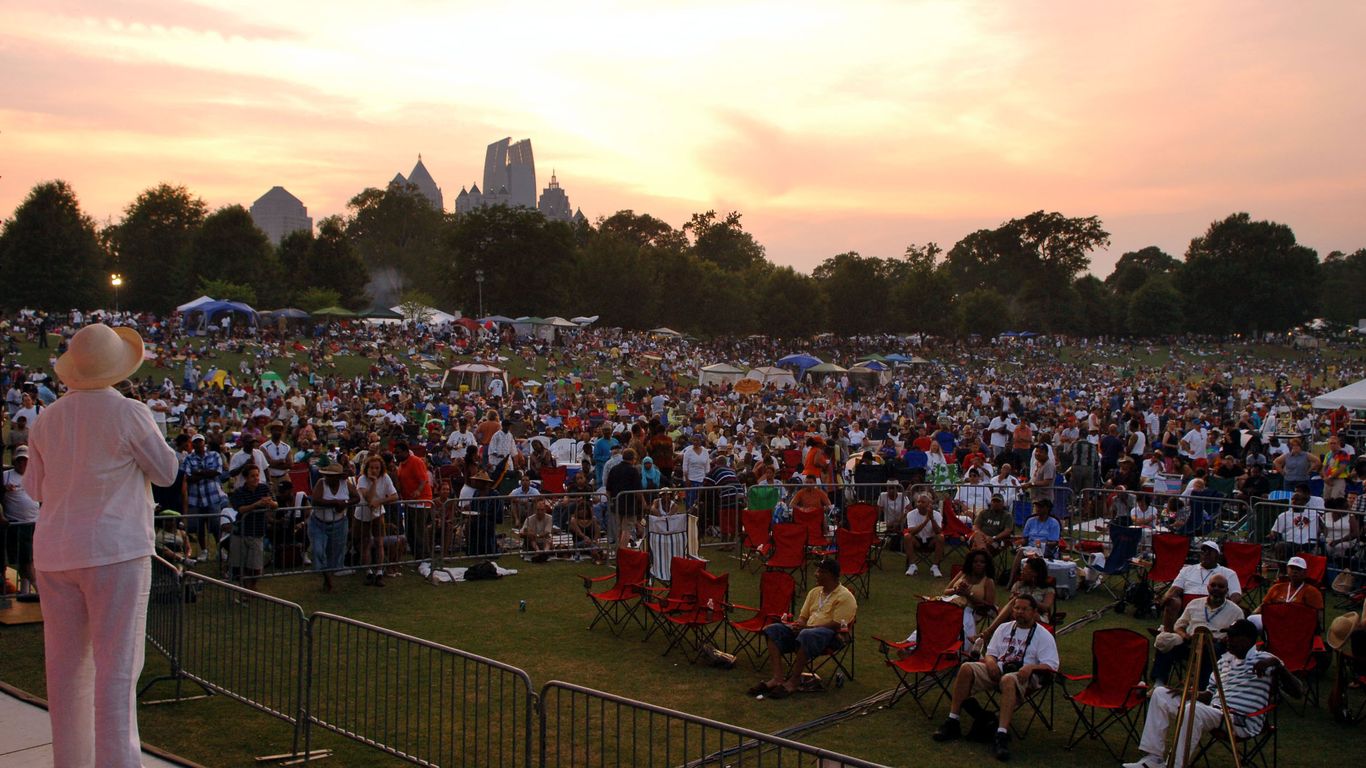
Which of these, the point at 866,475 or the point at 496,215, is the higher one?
the point at 496,215

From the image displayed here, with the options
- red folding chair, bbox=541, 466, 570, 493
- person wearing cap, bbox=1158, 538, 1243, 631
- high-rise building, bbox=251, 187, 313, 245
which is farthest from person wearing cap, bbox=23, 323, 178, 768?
high-rise building, bbox=251, 187, 313, 245

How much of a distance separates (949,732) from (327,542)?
292 inches

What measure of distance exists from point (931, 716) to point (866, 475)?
8254 mm

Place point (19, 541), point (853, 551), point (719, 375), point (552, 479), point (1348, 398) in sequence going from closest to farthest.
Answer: point (19, 541) → point (853, 551) → point (552, 479) → point (1348, 398) → point (719, 375)

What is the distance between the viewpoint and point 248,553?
1089 centimetres

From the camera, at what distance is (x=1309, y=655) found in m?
7.94

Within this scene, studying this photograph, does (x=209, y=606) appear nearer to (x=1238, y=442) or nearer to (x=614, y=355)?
(x=1238, y=442)

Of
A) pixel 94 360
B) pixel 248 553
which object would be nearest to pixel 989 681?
pixel 94 360

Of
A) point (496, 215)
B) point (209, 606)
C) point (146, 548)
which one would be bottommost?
point (209, 606)

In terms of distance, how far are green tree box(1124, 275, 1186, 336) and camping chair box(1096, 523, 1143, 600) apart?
9246 centimetres

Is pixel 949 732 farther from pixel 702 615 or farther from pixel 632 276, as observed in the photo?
pixel 632 276

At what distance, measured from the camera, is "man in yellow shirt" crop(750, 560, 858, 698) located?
8.23 metres

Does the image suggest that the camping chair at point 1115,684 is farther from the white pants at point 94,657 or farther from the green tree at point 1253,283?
the green tree at point 1253,283

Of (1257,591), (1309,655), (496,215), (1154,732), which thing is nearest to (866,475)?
(1257,591)
